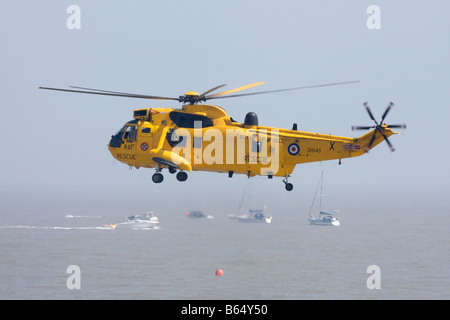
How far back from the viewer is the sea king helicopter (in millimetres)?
45281

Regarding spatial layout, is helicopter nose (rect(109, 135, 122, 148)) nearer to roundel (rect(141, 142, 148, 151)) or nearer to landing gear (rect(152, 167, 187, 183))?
roundel (rect(141, 142, 148, 151))

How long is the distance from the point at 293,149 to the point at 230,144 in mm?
4123

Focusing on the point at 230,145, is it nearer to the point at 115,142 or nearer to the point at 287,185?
the point at 287,185

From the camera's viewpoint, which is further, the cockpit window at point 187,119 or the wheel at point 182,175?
the cockpit window at point 187,119

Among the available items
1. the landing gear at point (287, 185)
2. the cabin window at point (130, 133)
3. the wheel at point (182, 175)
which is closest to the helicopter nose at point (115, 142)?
the cabin window at point (130, 133)

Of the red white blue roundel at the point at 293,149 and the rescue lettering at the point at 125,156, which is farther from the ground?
the red white blue roundel at the point at 293,149

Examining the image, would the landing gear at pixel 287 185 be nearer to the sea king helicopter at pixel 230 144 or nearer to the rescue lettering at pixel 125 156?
the sea king helicopter at pixel 230 144

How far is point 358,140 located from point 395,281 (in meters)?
136

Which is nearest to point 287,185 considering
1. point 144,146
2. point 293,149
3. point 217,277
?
point 293,149

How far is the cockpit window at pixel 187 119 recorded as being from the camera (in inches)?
1821

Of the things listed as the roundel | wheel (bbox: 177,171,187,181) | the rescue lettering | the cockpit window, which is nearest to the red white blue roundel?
the cockpit window

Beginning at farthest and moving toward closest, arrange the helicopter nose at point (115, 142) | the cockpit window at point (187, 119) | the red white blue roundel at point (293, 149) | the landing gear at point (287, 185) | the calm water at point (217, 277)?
the calm water at point (217, 277), the helicopter nose at point (115, 142), the cockpit window at point (187, 119), the red white blue roundel at point (293, 149), the landing gear at point (287, 185)
